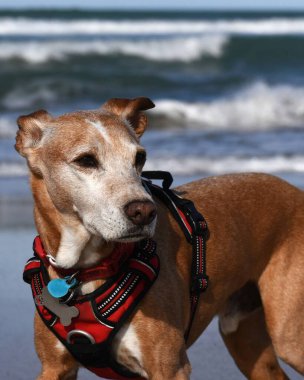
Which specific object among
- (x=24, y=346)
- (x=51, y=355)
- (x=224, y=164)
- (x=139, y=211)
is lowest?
(x=224, y=164)

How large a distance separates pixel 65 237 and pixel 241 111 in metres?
11.9

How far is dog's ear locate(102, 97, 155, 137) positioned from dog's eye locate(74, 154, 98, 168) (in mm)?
522

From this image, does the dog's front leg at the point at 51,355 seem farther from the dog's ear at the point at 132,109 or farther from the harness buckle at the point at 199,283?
the dog's ear at the point at 132,109

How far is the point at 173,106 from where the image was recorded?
14.8 m

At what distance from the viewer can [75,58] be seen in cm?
2167

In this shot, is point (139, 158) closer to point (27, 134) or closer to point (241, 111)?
point (27, 134)

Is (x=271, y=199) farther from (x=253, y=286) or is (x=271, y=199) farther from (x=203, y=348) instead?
(x=203, y=348)

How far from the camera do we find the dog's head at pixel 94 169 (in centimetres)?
334

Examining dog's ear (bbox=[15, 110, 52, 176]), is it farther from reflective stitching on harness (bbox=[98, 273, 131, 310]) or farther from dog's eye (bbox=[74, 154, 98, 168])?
reflective stitching on harness (bbox=[98, 273, 131, 310])

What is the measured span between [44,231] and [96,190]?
40 cm

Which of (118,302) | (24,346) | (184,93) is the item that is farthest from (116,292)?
(184,93)

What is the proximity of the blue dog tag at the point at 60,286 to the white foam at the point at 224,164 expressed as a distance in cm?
565

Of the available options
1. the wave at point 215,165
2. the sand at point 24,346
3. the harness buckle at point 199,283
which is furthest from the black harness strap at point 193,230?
the wave at point 215,165

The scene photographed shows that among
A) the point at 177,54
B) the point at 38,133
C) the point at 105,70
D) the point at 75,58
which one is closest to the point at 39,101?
the point at 105,70
